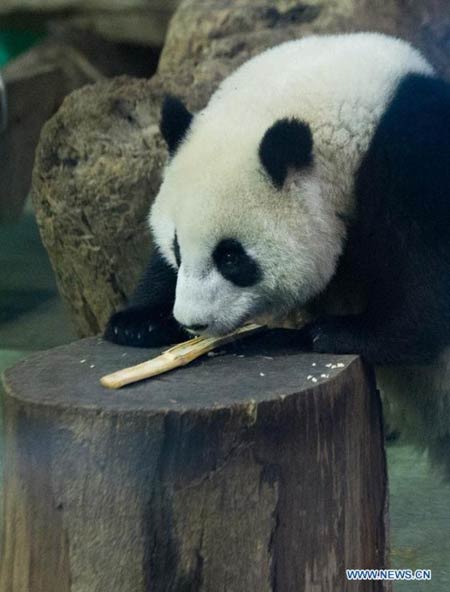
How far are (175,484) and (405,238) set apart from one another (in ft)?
3.26

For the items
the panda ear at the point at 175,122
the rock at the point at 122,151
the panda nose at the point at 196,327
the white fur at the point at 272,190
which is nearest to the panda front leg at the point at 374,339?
the white fur at the point at 272,190

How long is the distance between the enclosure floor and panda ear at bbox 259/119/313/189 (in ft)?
3.12

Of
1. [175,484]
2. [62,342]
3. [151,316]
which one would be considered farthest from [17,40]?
[175,484]

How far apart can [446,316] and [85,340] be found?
3.44 ft

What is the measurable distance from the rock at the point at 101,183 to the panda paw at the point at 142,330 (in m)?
1.17

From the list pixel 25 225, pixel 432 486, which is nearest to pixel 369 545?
pixel 432 486

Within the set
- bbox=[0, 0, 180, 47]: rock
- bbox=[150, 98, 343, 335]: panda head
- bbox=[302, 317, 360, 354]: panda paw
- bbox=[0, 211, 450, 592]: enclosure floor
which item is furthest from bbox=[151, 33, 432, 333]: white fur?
bbox=[0, 0, 180, 47]: rock

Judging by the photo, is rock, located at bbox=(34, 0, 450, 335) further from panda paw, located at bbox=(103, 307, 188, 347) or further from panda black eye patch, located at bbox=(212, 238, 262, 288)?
panda black eye patch, located at bbox=(212, 238, 262, 288)

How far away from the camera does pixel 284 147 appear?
2686 millimetres

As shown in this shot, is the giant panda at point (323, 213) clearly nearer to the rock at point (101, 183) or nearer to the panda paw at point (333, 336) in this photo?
the panda paw at point (333, 336)

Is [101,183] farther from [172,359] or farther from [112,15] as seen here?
[112,15]

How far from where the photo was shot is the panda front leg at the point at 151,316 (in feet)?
9.46

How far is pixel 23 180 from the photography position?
6586 mm

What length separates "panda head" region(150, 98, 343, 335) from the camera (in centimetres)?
271
